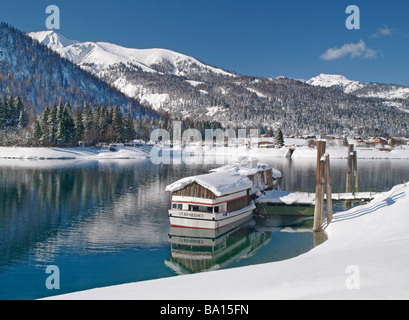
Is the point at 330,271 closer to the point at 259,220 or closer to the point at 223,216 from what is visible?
the point at 223,216

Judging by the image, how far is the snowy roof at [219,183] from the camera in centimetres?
3048

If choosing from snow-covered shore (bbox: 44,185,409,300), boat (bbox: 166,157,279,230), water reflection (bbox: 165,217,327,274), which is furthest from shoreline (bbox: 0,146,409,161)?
snow-covered shore (bbox: 44,185,409,300)

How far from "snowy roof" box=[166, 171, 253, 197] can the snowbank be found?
8268 cm

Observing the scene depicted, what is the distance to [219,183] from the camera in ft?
106

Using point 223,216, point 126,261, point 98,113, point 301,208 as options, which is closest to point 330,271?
point 126,261

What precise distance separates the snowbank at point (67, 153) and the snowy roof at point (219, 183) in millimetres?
82677

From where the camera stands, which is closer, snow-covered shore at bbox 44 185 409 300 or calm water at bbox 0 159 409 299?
snow-covered shore at bbox 44 185 409 300

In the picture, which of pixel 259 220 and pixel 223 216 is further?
pixel 259 220

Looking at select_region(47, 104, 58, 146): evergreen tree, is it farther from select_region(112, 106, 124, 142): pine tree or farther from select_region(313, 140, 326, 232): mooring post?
select_region(313, 140, 326, 232): mooring post

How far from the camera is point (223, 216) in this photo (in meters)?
30.8

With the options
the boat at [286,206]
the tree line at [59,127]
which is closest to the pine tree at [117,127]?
the tree line at [59,127]

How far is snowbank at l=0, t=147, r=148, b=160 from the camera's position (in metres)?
104
